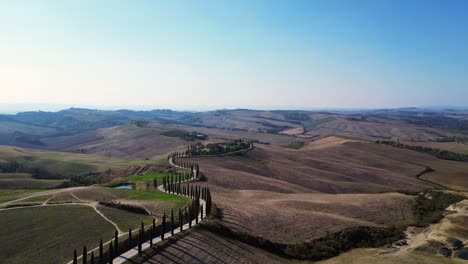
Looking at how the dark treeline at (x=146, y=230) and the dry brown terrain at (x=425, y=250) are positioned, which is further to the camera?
the dry brown terrain at (x=425, y=250)

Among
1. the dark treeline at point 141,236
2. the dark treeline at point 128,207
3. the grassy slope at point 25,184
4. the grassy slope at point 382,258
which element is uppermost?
the dark treeline at point 141,236

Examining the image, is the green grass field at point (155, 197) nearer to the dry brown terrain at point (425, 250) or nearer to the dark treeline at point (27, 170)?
the dry brown terrain at point (425, 250)

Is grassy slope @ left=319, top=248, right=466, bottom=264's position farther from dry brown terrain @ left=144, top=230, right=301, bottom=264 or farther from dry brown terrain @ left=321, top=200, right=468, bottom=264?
dry brown terrain @ left=144, top=230, right=301, bottom=264

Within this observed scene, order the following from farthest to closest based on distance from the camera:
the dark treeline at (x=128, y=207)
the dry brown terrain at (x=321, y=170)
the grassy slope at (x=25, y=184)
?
the dry brown terrain at (x=321, y=170), the grassy slope at (x=25, y=184), the dark treeline at (x=128, y=207)

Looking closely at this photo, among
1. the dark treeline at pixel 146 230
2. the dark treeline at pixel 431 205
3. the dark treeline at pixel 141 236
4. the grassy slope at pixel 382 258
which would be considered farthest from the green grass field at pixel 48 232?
the dark treeline at pixel 431 205

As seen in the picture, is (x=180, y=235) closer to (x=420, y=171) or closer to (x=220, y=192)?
(x=220, y=192)

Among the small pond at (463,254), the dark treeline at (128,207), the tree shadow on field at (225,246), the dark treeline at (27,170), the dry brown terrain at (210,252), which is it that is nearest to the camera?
the dry brown terrain at (210,252)

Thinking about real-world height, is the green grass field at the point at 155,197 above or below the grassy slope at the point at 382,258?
above

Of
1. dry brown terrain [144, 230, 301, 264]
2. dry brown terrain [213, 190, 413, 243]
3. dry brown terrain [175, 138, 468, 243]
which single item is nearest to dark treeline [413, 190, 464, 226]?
dry brown terrain [213, 190, 413, 243]
